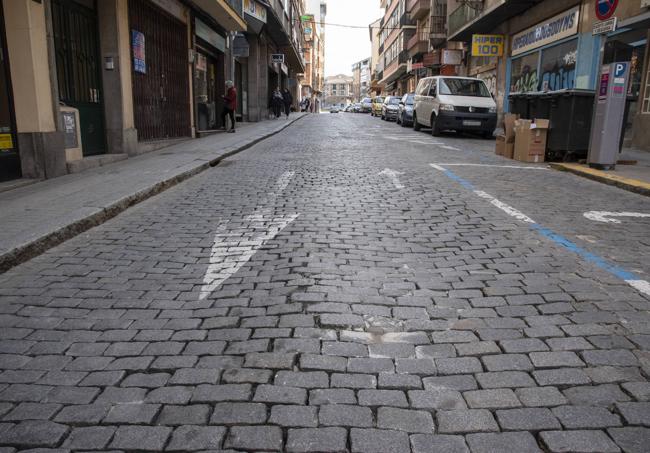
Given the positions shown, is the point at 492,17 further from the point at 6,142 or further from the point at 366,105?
the point at 366,105

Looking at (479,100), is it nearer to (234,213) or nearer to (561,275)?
(234,213)

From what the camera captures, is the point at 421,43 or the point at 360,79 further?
the point at 360,79

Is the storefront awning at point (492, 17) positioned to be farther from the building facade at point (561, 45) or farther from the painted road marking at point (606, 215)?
the painted road marking at point (606, 215)

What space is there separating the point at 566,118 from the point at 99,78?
30.4 ft

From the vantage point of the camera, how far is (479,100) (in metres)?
17.9

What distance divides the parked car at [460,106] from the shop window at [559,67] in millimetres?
2647

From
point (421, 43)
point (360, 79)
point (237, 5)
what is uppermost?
point (360, 79)

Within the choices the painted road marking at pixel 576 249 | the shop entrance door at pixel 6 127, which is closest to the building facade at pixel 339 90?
the shop entrance door at pixel 6 127

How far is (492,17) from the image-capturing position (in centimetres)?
2425

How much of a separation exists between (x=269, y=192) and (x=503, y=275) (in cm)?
417

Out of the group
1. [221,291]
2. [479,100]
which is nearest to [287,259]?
[221,291]

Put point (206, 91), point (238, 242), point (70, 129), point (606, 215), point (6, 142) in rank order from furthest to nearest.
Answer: point (206, 91)
point (70, 129)
point (6, 142)
point (606, 215)
point (238, 242)

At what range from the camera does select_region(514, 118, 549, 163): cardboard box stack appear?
10.9 meters

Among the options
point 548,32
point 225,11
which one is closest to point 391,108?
point 548,32
